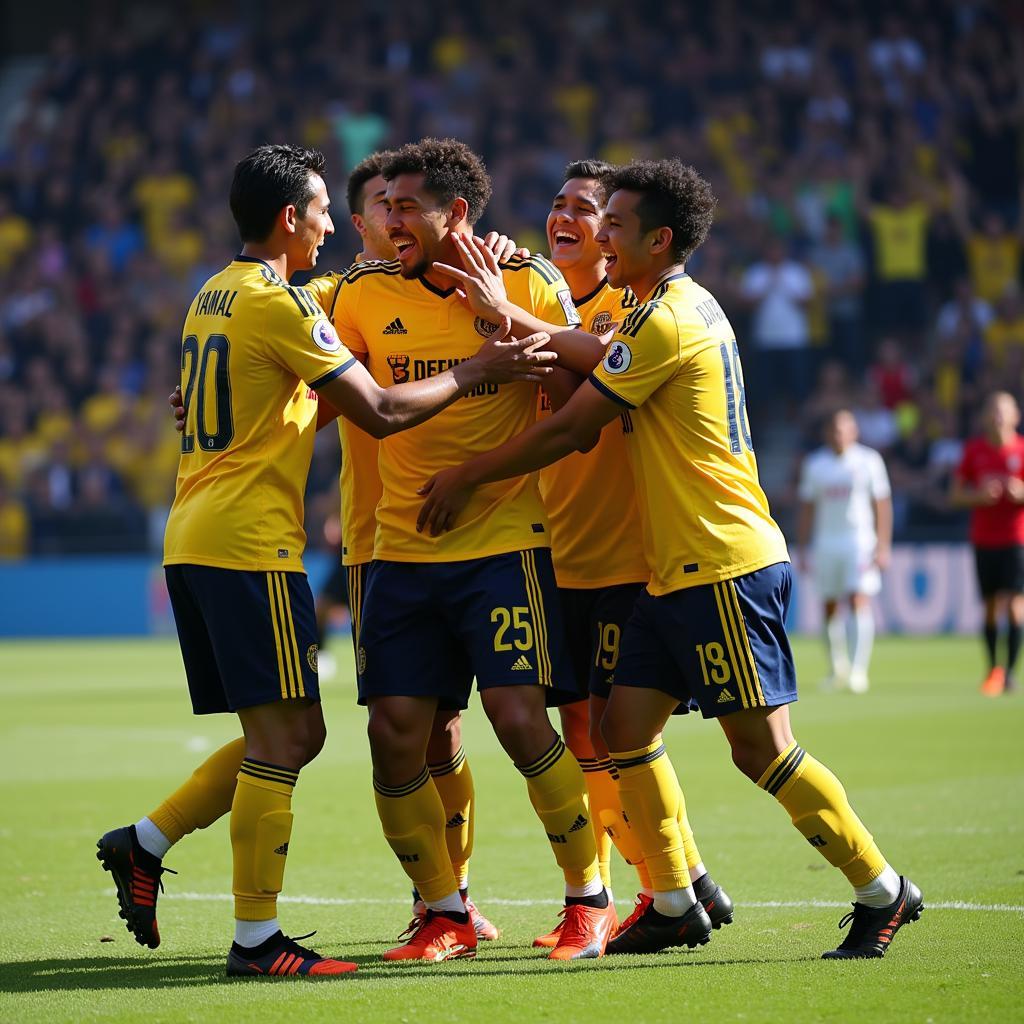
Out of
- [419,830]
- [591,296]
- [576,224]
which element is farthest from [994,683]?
[419,830]

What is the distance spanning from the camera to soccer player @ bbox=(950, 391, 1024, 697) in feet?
46.7

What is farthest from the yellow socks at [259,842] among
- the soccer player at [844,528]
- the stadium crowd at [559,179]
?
the stadium crowd at [559,179]

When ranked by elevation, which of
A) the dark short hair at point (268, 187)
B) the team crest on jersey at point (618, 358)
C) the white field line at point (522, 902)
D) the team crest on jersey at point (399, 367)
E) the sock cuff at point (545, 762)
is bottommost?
the white field line at point (522, 902)

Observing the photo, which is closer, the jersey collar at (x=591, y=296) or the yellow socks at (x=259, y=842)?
the yellow socks at (x=259, y=842)

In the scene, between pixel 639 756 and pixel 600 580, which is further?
pixel 600 580

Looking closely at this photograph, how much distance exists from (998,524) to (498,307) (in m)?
10.0

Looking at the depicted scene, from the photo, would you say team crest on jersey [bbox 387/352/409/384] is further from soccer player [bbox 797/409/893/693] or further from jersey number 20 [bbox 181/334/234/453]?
soccer player [bbox 797/409/893/693]

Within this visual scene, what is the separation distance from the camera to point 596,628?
587 cm

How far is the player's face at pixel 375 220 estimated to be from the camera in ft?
20.6

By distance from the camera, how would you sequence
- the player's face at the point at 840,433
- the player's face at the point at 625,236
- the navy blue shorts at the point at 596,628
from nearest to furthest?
the player's face at the point at 625,236 → the navy blue shorts at the point at 596,628 → the player's face at the point at 840,433

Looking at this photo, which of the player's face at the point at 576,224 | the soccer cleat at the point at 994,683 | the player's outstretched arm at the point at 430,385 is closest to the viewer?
the player's outstretched arm at the point at 430,385

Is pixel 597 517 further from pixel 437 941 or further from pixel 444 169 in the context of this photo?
pixel 437 941

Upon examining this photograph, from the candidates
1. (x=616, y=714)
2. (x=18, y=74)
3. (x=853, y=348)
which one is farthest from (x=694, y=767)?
(x=18, y=74)

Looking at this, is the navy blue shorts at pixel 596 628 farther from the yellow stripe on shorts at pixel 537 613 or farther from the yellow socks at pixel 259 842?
the yellow socks at pixel 259 842
